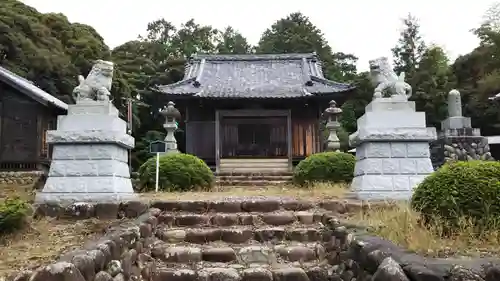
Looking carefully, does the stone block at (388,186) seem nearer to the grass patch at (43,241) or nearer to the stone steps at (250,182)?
the grass patch at (43,241)

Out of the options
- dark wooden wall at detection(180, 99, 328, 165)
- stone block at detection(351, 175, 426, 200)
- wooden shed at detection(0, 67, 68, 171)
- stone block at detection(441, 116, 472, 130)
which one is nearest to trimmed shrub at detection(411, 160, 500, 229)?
stone block at detection(351, 175, 426, 200)

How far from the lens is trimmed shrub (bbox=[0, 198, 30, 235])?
4688 mm

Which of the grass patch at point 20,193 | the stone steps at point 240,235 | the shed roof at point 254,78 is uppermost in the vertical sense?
the shed roof at point 254,78

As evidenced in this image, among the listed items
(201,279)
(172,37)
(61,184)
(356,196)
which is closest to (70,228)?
(61,184)

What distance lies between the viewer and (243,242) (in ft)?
18.6

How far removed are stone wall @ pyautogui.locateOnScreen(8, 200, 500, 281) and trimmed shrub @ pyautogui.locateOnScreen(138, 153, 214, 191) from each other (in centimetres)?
329

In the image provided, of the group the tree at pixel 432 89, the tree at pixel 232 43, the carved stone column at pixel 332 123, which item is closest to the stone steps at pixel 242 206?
the carved stone column at pixel 332 123

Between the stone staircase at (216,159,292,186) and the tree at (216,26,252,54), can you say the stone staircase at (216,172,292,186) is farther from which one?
the tree at (216,26,252,54)

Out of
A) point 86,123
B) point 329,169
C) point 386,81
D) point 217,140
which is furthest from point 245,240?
point 217,140

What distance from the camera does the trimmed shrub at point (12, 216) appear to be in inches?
185

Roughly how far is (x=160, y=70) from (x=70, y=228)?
30.2 meters

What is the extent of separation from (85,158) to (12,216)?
2.08 meters

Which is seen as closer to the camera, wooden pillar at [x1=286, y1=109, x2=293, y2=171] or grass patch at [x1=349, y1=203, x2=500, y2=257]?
grass patch at [x1=349, y1=203, x2=500, y2=257]

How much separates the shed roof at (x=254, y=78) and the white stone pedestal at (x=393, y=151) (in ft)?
33.3
